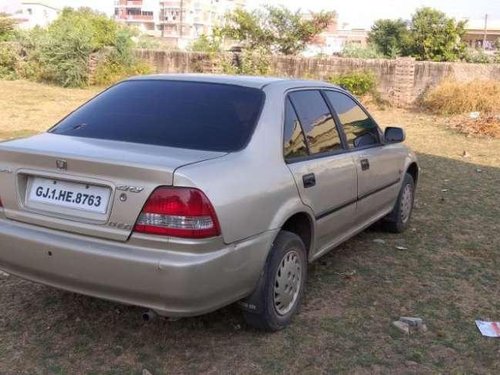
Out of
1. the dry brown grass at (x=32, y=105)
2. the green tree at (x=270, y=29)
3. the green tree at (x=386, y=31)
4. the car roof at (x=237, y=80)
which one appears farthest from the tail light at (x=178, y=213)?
the green tree at (x=386, y=31)

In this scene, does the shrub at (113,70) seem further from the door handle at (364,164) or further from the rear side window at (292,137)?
the rear side window at (292,137)

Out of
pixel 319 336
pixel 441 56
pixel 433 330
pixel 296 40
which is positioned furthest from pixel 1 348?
pixel 441 56

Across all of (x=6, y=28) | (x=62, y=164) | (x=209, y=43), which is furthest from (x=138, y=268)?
(x=6, y=28)

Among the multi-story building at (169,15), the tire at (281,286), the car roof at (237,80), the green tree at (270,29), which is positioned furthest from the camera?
the multi-story building at (169,15)

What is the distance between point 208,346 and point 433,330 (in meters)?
1.42

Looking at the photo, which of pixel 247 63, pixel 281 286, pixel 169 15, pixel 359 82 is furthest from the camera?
pixel 169 15

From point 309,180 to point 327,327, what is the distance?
91 centimetres

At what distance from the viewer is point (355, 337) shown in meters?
3.64

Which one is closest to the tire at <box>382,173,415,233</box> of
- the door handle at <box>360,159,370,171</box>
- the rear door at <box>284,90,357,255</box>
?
the door handle at <box>360,159,370,171</box>

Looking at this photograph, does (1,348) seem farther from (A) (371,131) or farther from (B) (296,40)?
(B) (296,40)

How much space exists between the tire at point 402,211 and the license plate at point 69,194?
328cm

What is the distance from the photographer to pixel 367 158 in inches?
183

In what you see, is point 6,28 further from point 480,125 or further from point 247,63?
point 480,125

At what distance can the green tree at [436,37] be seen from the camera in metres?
25.8
